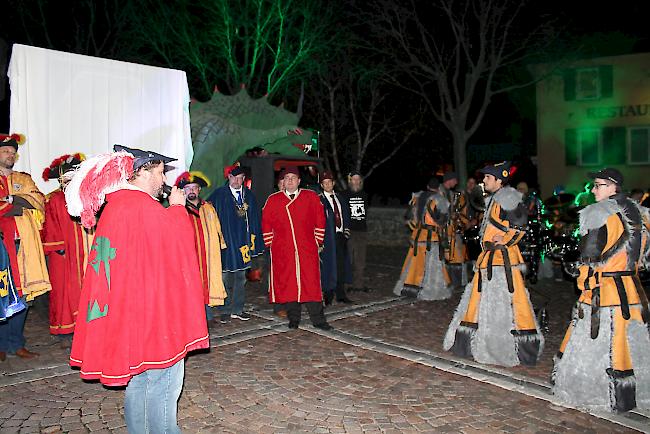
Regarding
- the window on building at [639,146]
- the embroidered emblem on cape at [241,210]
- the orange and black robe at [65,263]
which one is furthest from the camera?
the window on building at [639,146]

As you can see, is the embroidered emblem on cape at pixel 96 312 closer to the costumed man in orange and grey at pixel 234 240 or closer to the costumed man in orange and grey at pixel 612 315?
the costumed man in orange and grey at pixel 612 315

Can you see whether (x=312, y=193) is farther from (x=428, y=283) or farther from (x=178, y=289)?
(x=178, y=289)

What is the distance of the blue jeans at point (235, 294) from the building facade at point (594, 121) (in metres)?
19.8

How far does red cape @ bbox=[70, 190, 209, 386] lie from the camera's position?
3.06 metres

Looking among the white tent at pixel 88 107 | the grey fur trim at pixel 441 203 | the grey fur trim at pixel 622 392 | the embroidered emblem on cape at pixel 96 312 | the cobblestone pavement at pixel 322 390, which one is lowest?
the cobblestone pavement at pixel 322 390

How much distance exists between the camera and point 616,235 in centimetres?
475

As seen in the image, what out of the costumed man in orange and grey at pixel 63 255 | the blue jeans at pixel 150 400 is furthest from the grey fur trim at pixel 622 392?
the costumed man in orange and grey at pixel 63 255

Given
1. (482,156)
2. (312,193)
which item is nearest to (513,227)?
(312,193)

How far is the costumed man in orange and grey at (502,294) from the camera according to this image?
5848 millimetres

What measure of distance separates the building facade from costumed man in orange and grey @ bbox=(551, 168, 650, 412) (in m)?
20.9

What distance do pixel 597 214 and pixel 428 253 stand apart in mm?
4608

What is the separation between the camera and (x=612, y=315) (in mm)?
4762

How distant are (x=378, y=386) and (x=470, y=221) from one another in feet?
20.5

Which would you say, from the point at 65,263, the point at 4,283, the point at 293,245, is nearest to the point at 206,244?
the point at 293,245
